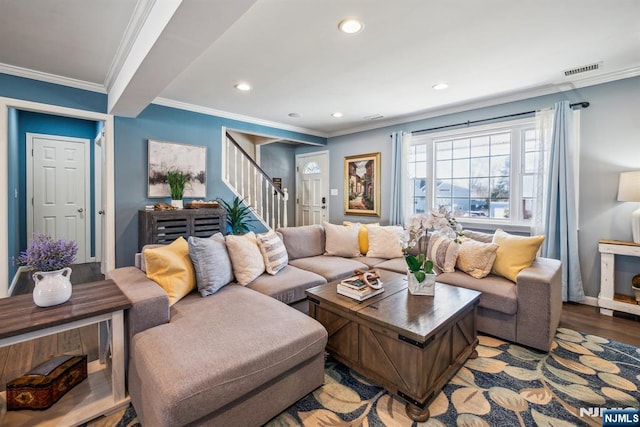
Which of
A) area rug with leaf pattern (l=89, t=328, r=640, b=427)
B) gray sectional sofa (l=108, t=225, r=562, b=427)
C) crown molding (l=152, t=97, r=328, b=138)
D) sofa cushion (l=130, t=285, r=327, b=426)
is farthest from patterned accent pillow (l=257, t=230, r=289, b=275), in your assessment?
crown molding (l=152, t=97, r=328, b=138)

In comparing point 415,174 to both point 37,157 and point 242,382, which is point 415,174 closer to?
point 242,382

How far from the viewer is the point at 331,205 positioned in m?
5.85

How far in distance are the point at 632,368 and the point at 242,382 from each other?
Answer: 260 cm

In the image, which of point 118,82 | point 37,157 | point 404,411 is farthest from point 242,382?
point 37,157

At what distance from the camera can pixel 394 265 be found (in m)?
3.15

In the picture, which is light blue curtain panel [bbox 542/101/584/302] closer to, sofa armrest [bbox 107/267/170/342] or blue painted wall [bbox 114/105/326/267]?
sofa armrest [bbox 107/267/170/342]

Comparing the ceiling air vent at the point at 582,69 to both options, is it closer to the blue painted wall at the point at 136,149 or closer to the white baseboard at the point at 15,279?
the blue painted wall at the point at 136,149

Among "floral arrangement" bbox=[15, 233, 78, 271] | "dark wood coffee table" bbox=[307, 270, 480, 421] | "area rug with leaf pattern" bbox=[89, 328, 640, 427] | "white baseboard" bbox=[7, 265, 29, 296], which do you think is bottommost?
"area rug with leaf pattern" bbox=[89, 328, 640, 427]

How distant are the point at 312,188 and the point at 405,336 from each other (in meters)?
4.87

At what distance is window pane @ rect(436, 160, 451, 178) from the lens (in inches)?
169

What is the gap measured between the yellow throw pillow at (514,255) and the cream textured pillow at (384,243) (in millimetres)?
1075

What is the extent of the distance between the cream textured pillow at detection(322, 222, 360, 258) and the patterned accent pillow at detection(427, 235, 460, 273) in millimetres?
949

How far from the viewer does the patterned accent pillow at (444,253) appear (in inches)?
111

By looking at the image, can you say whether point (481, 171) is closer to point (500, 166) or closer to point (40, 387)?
point (500, 166)
